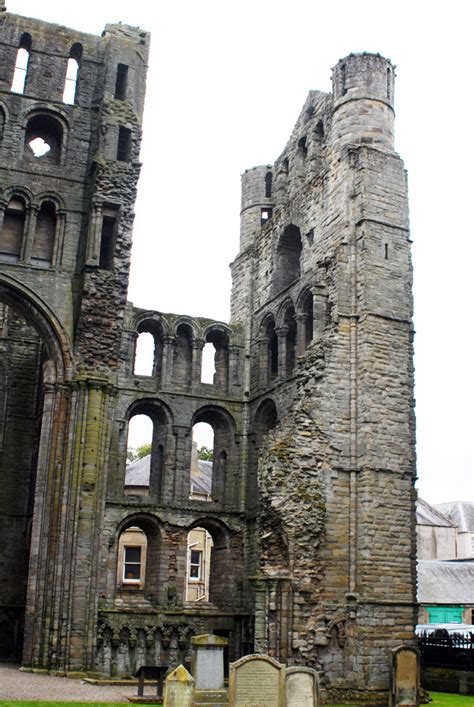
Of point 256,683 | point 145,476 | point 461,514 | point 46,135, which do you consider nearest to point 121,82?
point 46,135

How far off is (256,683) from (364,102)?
14.8m

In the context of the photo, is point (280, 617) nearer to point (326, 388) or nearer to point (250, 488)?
point (326, 388)

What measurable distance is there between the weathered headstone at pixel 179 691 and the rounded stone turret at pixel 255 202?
1790 centimetres

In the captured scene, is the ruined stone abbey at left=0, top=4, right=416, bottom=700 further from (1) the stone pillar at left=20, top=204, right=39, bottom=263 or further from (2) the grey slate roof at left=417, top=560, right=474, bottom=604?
(2) the grey slate roof at left=417, top=560, right=474, bottom=604

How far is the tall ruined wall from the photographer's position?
1858cm

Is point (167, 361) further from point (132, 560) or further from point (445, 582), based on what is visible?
point (445, 582)

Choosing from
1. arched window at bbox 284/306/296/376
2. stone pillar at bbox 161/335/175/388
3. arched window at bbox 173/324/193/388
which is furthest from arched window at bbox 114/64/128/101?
arched window at bbox 284/306/296/376

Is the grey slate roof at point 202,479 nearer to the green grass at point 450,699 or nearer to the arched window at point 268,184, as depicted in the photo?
the arched window at point 268,184

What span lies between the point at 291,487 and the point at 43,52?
47.8 feet

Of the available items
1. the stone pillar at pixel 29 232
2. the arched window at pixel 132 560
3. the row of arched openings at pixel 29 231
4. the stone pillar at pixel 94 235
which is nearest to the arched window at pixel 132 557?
the arched window at pixel 132 560

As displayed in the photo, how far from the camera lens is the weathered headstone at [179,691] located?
12.6m

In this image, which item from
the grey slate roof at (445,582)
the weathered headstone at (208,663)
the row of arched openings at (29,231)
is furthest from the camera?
the grey slate roof at (445,582)

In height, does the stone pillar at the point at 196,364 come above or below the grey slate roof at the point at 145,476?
above

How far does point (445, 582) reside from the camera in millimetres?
37031
